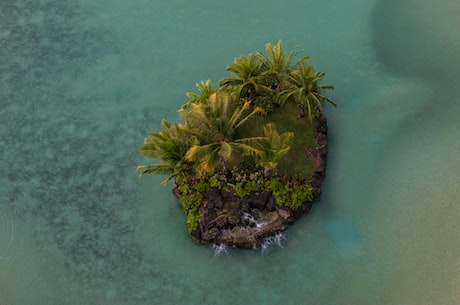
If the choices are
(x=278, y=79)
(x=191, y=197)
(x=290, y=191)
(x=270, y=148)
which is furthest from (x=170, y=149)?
(x=278, y=79)

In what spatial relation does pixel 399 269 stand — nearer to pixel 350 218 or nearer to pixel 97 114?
pixel 350 218

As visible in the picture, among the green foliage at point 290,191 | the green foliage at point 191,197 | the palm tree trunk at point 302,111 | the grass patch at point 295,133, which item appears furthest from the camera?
the palm tree trunk at point 302,111

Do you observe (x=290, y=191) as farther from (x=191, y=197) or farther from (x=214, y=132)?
(x=214, y=132)

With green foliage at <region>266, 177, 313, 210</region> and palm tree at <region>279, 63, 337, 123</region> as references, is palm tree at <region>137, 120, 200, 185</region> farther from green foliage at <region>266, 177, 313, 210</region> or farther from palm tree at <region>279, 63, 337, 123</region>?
palm tree at <region>279, 63, 337, 123</region>

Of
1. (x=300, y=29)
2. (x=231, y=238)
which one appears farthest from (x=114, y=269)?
(x=300, y=29)

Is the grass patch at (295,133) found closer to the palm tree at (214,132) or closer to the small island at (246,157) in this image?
the small island at (246,157)

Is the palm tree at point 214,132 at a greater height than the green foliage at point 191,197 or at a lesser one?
greater

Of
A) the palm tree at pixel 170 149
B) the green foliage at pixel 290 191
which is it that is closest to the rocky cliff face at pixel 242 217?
the green foliage at pixel 290 191
